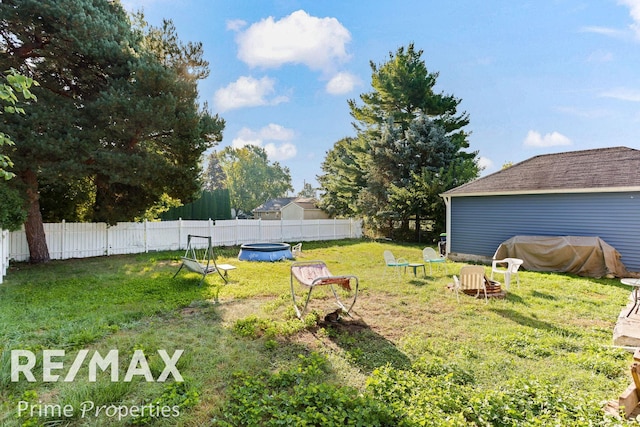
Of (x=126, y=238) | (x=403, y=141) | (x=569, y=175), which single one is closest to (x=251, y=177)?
(x=403, y=141)

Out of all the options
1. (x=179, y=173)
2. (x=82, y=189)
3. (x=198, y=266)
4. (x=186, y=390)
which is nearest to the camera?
A: (x=186, y=390)

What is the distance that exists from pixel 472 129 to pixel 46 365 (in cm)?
2285

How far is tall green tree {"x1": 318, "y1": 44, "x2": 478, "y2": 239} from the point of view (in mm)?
18031

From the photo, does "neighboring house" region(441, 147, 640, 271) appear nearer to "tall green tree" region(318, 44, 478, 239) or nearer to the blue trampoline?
"tall green tree" region(318, 44, 478, 239)

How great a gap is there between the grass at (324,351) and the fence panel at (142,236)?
3863 mm

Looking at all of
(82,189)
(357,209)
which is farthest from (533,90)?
(82,189)

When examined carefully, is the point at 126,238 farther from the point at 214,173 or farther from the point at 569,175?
the point at 214,173

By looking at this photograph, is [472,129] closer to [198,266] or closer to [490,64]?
[490,64]

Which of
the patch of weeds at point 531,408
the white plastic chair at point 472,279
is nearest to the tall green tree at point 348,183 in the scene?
the white plastic chair at point 472,279

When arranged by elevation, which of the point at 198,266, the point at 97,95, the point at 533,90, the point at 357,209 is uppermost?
the point at 533,90

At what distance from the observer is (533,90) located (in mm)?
11758

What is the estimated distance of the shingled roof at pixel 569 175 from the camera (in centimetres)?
901

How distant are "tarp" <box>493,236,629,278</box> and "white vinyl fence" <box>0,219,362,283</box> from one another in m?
10.2

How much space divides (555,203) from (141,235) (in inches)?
587
